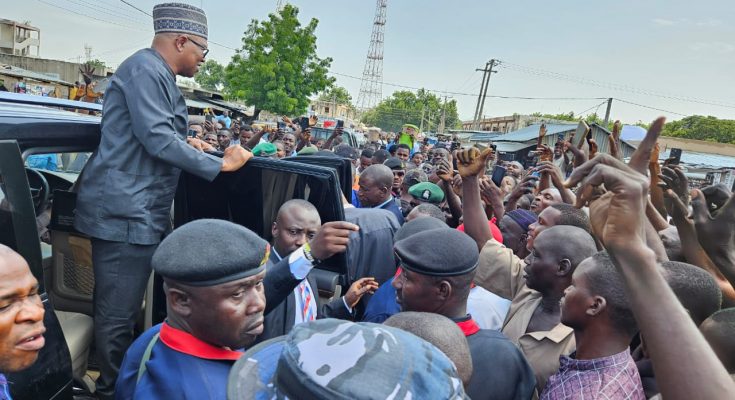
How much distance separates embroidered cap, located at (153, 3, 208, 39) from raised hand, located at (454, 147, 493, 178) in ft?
5.69

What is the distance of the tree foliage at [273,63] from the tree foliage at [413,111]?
177ft

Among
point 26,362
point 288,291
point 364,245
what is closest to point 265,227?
point 364,245

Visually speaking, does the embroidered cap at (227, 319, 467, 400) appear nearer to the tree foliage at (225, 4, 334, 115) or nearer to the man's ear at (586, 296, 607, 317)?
the man's ear at (586, 296, 607, 317)

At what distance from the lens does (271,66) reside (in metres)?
26.4

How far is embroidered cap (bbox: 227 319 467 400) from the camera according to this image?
92 cm

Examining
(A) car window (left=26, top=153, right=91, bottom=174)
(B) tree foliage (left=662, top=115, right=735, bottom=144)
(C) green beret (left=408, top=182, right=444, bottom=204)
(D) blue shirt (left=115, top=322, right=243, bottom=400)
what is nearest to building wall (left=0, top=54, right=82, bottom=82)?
(A) car window (left=26, top=153, right=91, bottom=174)

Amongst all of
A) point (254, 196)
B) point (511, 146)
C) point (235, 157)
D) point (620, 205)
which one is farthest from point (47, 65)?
point (620, 205)

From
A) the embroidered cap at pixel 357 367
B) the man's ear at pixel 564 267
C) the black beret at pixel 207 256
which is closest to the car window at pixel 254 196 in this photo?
the black beret at pixel 207 256

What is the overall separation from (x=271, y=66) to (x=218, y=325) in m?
26.1

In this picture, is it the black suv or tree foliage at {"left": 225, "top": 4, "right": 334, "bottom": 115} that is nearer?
the black suv

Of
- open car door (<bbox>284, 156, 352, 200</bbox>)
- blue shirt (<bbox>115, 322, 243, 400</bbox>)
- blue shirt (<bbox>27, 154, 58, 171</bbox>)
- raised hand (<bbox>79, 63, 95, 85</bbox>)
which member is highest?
raised hand (<bbox>79, 63, 95, 85</bbox>)

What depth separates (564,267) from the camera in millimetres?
2621

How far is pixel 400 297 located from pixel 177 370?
1.10 m

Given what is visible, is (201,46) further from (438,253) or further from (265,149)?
(265,149)
